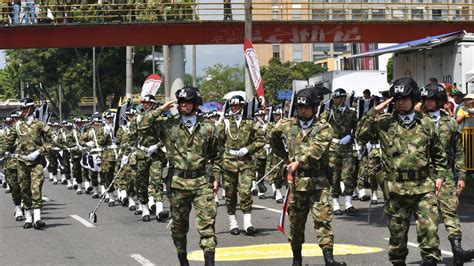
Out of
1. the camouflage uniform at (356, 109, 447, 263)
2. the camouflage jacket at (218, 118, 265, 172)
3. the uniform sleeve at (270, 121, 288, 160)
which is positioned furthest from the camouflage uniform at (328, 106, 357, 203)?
the camouflage uniform at (356, 109, 447, 263)

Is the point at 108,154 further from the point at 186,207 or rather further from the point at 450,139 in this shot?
the point at 450,139

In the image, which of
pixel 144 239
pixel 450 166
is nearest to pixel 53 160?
pixel 144 239

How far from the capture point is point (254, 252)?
40.0 ft

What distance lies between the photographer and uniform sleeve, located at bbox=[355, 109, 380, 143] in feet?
30.6

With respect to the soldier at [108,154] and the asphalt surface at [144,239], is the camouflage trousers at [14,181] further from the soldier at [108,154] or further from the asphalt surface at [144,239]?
the soldier at [108,154]

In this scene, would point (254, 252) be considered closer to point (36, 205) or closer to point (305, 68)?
point (36, 205)

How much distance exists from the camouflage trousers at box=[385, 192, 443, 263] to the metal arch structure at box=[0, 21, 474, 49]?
102 ft

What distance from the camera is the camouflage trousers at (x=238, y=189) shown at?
13992 mm

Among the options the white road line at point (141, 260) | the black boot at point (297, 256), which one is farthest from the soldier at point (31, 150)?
the black boot at point (297, 256)

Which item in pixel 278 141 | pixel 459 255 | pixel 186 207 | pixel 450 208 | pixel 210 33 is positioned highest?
pixel 210 33

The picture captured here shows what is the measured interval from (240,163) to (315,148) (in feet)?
14.3

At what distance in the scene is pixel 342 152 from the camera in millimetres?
15930

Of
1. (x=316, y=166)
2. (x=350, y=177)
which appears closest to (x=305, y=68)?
(x=350, y=177)

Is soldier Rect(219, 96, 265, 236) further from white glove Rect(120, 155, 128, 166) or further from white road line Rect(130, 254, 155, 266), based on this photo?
white glove Rect(120, 155, 128, 166)
